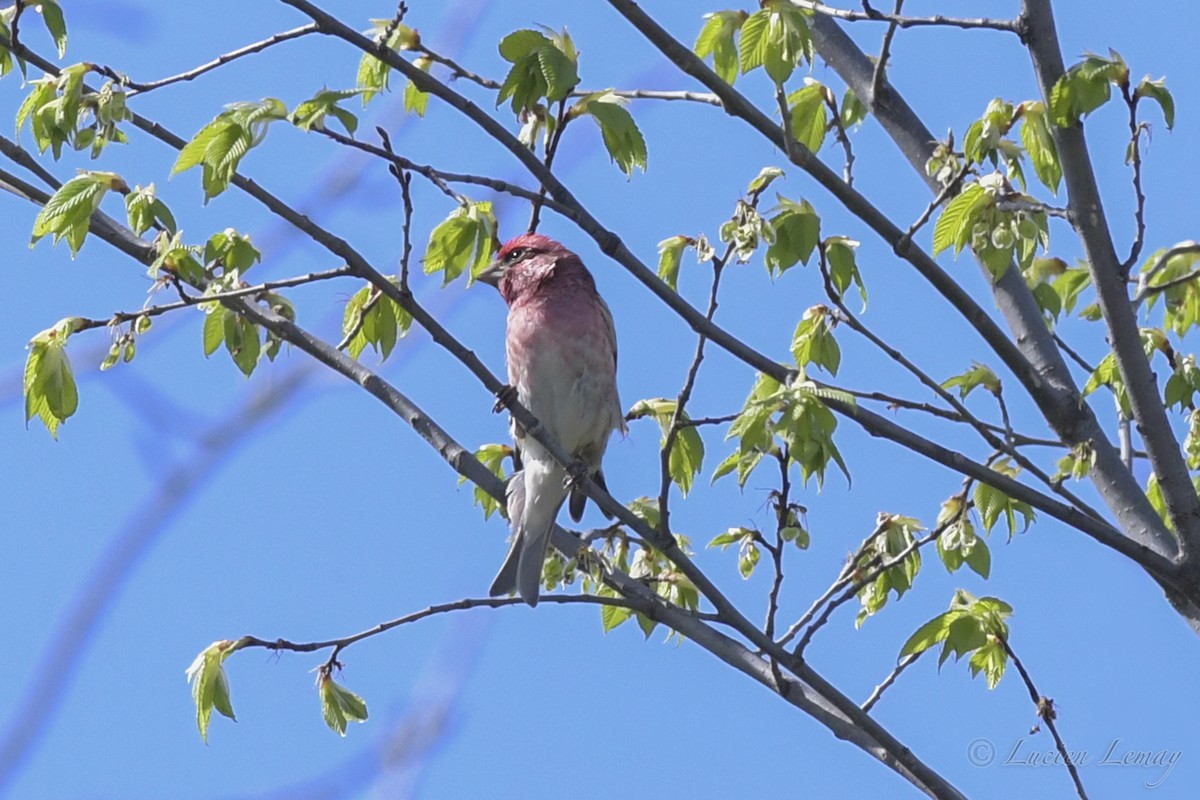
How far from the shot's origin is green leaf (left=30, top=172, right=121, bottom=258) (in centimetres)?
469

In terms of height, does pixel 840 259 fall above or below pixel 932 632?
above

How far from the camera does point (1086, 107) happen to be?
15.6ft

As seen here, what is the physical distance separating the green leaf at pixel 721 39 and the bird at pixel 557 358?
1.44 metres

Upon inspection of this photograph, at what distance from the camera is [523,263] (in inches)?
280

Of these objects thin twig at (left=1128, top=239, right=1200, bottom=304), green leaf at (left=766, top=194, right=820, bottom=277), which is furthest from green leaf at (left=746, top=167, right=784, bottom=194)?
thin twig at (left=1128, top=239, right=1200, bottom=304)

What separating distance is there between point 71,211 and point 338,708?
5.98 ft

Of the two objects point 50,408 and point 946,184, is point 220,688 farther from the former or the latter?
point 946,184

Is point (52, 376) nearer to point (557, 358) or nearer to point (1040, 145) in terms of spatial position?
point (557, 358)

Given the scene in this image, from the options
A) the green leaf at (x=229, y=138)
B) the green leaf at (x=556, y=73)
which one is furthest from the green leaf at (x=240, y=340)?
the green leaf at (x=556, y=73)

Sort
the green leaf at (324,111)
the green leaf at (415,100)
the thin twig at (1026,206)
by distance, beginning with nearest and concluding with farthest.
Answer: the green leaf at (324,111), the thin twig at (1026,206), the green leaf at (415,100)

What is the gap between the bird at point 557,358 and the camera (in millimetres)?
6516

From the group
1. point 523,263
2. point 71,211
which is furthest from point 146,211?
point 523,263

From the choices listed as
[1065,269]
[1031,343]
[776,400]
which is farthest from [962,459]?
[1065,269]

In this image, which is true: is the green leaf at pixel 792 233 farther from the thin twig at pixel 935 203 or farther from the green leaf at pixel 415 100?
the green leaf at pixel 415 100
